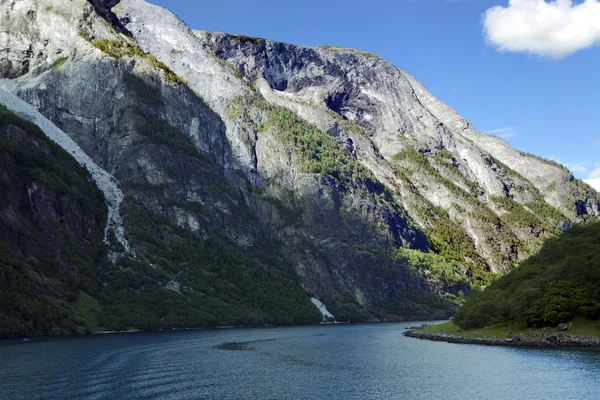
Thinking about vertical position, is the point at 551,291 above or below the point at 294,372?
above

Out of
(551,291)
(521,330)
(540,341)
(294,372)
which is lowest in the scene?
(294,372)

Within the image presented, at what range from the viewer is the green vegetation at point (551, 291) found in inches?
4520

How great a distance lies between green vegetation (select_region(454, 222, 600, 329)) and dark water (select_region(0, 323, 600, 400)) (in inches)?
588

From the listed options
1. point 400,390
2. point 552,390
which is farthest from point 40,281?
point 552,390

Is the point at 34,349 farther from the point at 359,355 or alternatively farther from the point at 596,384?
the point at 596,384

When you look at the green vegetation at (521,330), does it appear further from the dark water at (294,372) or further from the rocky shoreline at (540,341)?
the dark water at (294,372)

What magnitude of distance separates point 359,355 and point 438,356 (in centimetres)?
1614

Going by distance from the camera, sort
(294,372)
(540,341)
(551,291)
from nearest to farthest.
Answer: (294,372) → (540,341) → (551,291)

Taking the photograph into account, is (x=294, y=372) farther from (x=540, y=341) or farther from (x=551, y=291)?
(x=551, y=291)

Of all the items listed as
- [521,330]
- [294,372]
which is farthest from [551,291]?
[294,372]

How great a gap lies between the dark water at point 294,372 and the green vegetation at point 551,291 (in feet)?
49.0

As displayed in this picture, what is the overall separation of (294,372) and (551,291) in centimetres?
6065

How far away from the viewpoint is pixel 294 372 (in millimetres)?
90375

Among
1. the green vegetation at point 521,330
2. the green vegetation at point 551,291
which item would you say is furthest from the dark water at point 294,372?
the green vegetation at point 551,291
